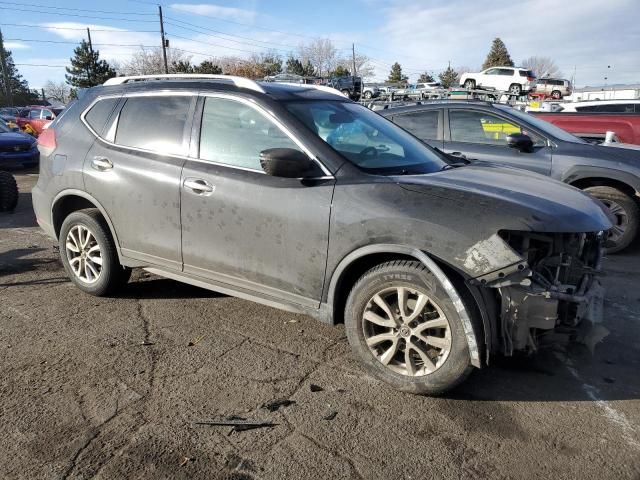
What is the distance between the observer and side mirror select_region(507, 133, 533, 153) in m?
6.36

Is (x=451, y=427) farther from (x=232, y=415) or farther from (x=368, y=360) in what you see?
(x=232, y=415)

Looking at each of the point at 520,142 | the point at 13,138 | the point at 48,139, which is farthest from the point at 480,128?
the point at 13,138

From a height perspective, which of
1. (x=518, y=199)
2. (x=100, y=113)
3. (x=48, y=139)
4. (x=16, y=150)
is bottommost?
(x=16, y=150)

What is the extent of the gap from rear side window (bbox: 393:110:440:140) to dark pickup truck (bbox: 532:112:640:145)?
3.29 metres

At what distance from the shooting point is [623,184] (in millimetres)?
6375

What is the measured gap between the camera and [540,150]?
6562 mm

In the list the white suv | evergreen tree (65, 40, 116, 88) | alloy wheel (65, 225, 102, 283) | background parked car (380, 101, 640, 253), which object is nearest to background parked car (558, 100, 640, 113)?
background parked car (380, 101, 640, 253)

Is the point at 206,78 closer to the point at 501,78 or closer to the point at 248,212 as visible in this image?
the point at 248,212

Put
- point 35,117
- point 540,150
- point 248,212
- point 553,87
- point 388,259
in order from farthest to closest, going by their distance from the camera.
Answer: point 553,87
point 35,117
point 540,150
point 248,212
point 388,259

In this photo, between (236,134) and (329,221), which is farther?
(236,134)

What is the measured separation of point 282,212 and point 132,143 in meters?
1.67

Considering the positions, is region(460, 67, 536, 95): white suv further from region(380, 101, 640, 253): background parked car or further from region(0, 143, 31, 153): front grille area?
region(380, 101, 640, 253): background parked car

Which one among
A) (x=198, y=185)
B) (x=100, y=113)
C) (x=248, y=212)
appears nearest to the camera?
(x=248, y=212)

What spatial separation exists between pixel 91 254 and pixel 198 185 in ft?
5.00
